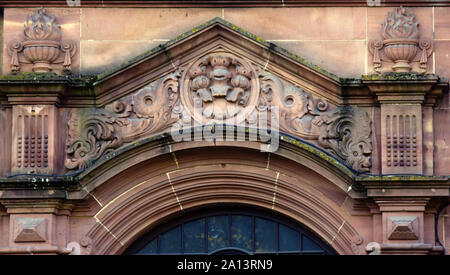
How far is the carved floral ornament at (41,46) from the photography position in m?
18.8

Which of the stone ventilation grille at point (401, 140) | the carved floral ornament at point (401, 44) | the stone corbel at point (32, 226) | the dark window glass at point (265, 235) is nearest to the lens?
the stone corbel at point (32, 226)

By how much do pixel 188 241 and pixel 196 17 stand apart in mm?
2574

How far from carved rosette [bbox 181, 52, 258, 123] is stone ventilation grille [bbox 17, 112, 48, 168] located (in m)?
1.63

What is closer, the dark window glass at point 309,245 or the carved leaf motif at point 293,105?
the carved leaf motif at point 293,105

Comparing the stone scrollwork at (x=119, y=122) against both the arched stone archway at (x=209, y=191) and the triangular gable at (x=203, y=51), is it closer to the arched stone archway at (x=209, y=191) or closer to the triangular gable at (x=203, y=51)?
the triangular gable at (x=203, y=51)

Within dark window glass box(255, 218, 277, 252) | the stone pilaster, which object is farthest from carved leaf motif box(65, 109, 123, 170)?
the stone pilaster

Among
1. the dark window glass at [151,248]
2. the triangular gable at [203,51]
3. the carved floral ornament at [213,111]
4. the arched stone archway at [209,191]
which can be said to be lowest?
the dark window glass at [151,248]

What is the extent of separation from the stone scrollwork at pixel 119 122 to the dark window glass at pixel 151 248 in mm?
1191

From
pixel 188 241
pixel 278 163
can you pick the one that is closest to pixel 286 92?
pixel 278 163

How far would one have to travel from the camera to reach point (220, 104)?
18688 mm

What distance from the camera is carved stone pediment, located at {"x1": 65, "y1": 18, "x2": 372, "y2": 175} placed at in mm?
18578

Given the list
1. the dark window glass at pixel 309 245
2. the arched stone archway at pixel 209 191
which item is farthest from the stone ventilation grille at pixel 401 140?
the dark window glass at pixel 309 245

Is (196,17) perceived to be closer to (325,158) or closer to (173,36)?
(173,36)

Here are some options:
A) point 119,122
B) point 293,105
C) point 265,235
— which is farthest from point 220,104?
point 265,235
